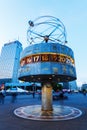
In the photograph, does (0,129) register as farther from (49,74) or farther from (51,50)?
(51,50)

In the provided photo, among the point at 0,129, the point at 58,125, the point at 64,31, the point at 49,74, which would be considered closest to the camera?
the point at 0,129

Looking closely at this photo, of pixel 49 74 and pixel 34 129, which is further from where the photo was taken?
pixel 49 74

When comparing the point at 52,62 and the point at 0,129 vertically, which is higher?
the point at 52,62

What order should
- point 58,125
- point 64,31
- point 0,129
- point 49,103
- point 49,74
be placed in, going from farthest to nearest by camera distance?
point 64,31 → point 49,103 → point 49,74 → point 58,125 → point 0,129

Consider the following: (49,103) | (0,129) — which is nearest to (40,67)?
(49,103)

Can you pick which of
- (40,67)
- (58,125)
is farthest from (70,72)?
(58,125)

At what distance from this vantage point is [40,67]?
2442 centimetres

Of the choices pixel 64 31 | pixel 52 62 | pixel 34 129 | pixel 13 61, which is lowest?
pixel 34 129

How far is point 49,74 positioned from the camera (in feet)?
78.4

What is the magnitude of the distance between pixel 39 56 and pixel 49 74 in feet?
11.0

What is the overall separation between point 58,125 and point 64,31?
17234 millimetres

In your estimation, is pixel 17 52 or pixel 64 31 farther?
pixel 17 52

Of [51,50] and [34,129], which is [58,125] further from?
[51,50]

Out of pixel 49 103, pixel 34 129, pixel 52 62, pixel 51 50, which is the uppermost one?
pixel 51 50
